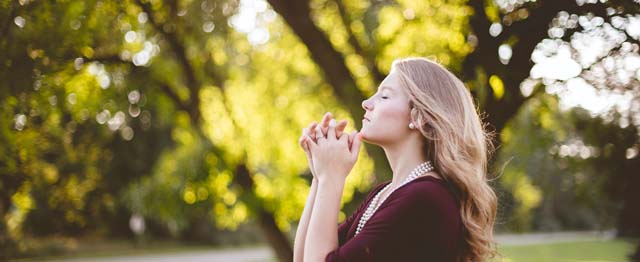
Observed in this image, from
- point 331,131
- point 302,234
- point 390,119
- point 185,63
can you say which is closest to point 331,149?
point 331,131

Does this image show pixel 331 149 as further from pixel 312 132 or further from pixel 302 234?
pixel 302 234

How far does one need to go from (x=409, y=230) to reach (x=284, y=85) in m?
10.1

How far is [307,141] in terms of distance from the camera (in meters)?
2.24

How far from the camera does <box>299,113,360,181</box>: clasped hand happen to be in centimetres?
214

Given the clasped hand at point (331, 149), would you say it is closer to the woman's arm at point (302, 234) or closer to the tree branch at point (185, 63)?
the woman's arm at point (302, 234)

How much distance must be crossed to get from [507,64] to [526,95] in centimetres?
81

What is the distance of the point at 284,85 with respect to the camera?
11875mm

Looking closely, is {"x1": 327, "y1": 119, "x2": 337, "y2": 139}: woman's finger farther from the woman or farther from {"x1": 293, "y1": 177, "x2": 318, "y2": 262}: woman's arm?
{"x1": 293, "y1": 177, "x2": 318, "y2": 262}: woman's arm

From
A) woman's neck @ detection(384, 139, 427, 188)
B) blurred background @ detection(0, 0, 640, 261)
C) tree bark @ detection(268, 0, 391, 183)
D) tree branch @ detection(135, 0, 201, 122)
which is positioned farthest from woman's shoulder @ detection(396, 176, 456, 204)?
tree branch @ detection(135, 0, 201, 122)

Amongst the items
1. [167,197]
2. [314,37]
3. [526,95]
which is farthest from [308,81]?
[526,95]

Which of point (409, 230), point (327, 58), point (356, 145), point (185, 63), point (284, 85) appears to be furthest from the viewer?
point (284, 85)

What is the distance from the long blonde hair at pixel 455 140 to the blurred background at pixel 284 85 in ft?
4.99

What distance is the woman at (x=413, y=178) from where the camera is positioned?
1921 millimetres

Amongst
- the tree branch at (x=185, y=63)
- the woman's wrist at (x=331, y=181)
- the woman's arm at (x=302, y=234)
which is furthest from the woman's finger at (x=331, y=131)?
the tree branch at (x=185, y=63)
